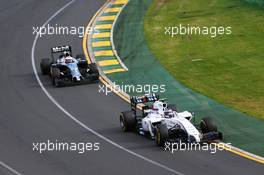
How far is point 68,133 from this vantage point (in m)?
34.3

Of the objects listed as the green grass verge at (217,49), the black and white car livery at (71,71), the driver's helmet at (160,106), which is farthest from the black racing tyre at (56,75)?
the driver's helmet at (160,106)

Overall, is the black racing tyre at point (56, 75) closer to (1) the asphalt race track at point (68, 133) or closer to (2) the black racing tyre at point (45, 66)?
(1) the asphalt race track at point (68, 133)

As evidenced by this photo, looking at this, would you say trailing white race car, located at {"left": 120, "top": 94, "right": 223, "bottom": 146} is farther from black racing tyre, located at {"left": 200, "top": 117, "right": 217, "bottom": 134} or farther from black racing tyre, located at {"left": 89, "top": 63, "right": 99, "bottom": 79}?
black racing tyre, located at {"left": 89, "top": 63, "right": 99, "bottom": 79}

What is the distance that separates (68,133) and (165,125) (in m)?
4.62

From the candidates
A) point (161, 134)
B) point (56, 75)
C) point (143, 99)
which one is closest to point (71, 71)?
point (56, 75)

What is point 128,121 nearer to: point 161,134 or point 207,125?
point 161,134

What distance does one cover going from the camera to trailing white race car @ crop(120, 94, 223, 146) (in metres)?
31.5

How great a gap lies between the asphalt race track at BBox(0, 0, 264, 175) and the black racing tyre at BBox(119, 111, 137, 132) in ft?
1.18

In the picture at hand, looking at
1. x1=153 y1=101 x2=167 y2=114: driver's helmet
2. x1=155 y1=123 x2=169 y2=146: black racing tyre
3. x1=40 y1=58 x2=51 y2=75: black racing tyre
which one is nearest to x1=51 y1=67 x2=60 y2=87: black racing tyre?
x1=40 y1=58 x2=51 y2=75: black racing tyre

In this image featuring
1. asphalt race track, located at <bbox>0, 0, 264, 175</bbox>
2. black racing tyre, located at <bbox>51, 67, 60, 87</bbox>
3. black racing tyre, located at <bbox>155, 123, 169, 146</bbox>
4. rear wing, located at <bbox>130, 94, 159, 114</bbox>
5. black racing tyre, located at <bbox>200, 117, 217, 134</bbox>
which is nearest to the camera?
asphalt race track, located at <bbox>0, 0, 264, 175</bbox>

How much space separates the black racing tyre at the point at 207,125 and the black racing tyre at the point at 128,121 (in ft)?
9.73

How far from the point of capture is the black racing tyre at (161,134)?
103 ft

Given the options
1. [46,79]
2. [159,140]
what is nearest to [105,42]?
[46,79]

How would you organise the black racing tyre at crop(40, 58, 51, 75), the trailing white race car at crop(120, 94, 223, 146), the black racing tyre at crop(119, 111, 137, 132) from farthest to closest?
the black racing tyre at crop(40, 58, 51, 75) < the black racing tyre at crop(119, 111, 137, 132) < the trailing white race car at crop(120, 94, 223, 146)
